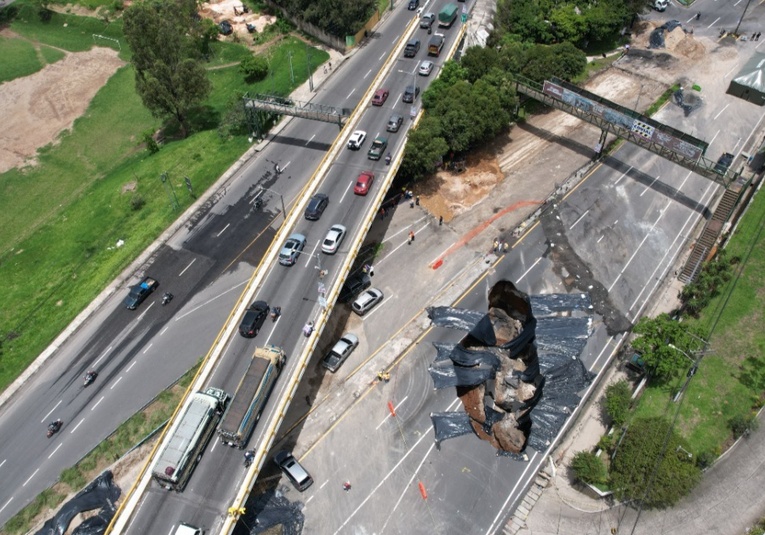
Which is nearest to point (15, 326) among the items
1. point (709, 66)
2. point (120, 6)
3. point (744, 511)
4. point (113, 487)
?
point (113, 487)

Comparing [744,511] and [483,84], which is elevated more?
[483,84]

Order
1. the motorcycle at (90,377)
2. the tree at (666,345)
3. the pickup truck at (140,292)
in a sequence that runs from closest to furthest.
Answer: the tree at (666,345)
the motorcycle at (90,377)
the pickup truck at (140,292)

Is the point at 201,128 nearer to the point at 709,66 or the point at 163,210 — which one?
the point at 163,210

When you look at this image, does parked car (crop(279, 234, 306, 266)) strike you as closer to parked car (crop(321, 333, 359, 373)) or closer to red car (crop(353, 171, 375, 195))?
red car (crop(353, 171, 375, 195))

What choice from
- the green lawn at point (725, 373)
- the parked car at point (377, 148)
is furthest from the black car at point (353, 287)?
the green lawn at point (725, 373)

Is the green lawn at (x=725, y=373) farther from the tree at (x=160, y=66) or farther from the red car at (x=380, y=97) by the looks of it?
the tree at (x=160, y=66)
